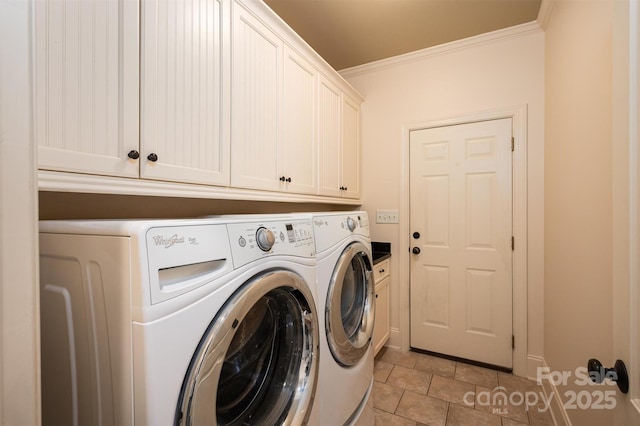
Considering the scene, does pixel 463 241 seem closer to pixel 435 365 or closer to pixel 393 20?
pixel 435 365

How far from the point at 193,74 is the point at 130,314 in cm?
97

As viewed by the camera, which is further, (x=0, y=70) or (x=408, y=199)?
(x=408, y=199)

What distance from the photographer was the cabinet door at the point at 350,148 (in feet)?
7.89

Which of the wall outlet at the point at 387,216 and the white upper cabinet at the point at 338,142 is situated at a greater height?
the white upper cabinet at the point at 338,142

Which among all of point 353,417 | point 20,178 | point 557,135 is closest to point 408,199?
point 557,135

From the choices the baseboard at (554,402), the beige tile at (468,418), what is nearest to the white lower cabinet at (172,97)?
the beige tile at (468,418)

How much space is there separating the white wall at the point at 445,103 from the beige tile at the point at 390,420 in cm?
87

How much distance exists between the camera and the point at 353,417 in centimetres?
131

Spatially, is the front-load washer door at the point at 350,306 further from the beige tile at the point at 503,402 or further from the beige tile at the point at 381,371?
the beige tile at the point at 503,402

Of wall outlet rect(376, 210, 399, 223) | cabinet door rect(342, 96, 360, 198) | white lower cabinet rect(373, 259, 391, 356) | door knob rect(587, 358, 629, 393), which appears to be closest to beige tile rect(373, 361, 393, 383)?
white lower cabinet rect(373, 259, 391, 356)

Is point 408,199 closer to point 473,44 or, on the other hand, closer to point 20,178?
point 473,44

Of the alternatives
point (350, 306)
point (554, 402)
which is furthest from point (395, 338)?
point (350, 306)

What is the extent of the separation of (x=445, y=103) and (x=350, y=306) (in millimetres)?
1912

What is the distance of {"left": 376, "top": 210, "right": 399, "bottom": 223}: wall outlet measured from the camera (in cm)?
257
